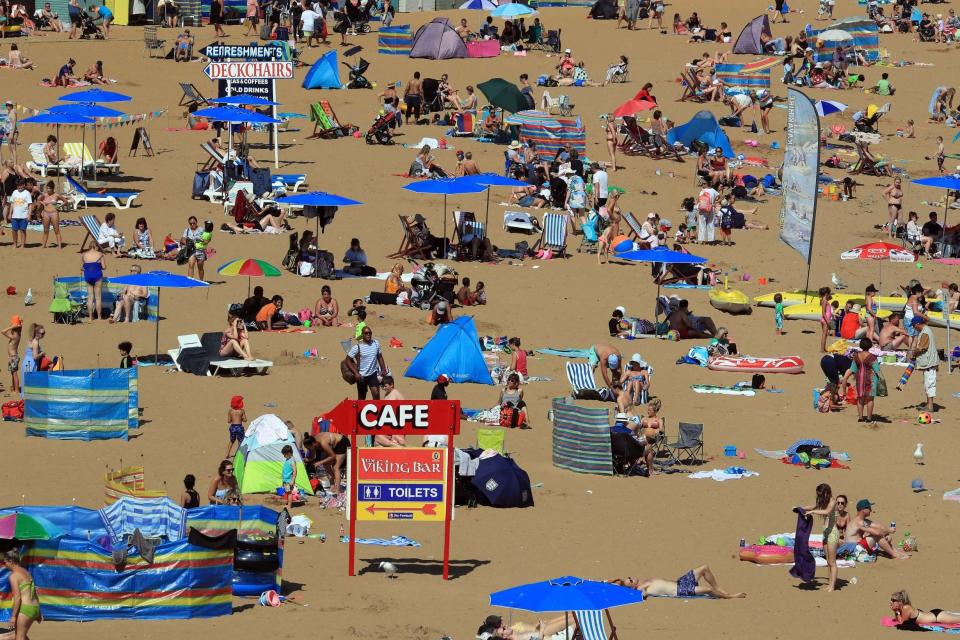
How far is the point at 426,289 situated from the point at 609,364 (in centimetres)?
427

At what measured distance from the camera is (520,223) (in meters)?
29.0

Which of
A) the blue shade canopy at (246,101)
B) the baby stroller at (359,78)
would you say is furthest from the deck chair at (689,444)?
the baby stroller at (359,78)

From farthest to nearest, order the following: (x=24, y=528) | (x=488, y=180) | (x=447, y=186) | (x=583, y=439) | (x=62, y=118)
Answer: (x=62, y=118), (x=488, y=180), (x=447, y=186), (x=583, y=439), (x=24, y=528)

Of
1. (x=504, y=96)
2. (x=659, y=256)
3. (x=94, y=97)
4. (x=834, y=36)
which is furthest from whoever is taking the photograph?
(x=834, y=36)

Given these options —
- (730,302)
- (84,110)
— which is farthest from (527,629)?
(84,110)

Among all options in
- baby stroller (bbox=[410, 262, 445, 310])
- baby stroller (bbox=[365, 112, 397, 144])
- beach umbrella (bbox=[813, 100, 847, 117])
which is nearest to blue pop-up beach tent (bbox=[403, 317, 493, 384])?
baby stroller (bbox=[410, 262, 445, 310])

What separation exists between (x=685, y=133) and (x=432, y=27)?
31.6 ft

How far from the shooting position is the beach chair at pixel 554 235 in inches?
1096

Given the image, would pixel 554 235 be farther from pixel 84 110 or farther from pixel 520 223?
pixel 84 110

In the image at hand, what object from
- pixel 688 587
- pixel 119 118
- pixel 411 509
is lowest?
pixel 688 587

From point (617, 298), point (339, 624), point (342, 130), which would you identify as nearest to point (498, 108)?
point (342, 130)

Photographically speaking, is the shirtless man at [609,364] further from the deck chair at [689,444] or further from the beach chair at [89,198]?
the beach chair at [89,198]

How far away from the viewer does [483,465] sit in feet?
56.0

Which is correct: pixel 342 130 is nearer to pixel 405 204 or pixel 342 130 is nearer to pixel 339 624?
pixel 405 204
